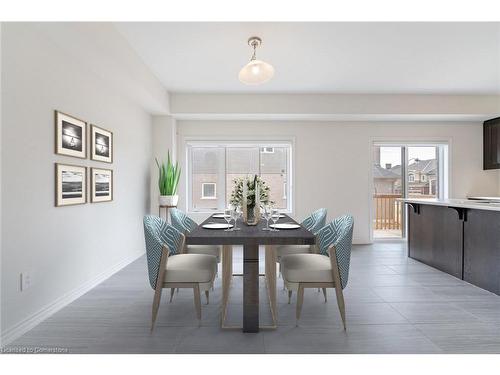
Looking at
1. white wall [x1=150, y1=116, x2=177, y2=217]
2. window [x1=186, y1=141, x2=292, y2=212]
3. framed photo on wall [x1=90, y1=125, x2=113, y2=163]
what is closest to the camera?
framed photo on wall [x1=90, y1=125, x2=113, y2=163]

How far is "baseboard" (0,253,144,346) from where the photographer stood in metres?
2.04

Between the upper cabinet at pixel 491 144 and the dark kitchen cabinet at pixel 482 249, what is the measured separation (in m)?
2.63

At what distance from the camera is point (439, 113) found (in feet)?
16.2

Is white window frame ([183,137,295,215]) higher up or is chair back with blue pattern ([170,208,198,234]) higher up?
white window frame ([183,137,295,215])

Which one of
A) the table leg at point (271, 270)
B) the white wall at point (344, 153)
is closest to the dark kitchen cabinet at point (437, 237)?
the white wall at point (344, 153)

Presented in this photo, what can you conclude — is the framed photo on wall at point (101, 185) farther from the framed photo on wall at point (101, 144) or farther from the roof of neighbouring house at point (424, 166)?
the roof of neighbouring house at point (424, 166)

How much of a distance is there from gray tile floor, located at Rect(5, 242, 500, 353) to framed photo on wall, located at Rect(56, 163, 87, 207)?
94 centimetres

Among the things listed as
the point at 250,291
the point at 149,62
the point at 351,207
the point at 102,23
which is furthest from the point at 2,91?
the point at 351,207

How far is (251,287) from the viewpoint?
7.05 feet

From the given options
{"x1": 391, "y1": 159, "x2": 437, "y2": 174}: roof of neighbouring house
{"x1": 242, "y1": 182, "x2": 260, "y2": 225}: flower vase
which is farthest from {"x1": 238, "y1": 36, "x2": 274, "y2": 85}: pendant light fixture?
{"x1": 391, "y1": 159, "x2": 437, "y2": 174}: roof of neighbouring house

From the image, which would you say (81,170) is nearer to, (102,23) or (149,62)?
(102,23)

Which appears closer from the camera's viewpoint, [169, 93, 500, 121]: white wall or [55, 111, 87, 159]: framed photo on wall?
[55, 111, 87, 159]: framed photo on wall

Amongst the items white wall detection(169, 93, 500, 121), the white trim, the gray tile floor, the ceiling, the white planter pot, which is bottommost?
the gray tile floor

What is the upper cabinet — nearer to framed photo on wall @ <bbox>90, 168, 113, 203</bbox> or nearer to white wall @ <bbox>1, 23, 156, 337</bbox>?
white wall @ <bbox>1, 23, 156, 337</bbox>
